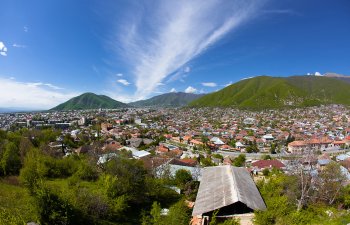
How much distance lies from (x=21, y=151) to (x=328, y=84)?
208552 mm

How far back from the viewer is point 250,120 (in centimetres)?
11638

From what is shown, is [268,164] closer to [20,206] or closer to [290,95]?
[20,206]

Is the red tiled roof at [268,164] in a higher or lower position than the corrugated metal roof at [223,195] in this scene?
lower

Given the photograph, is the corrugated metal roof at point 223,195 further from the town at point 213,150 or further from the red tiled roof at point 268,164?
the red tiled roof at point 268,164

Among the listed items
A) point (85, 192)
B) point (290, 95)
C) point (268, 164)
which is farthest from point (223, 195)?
point (290, 95)

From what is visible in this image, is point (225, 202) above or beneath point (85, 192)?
above

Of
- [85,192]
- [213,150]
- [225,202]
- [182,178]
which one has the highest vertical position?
[225,202]

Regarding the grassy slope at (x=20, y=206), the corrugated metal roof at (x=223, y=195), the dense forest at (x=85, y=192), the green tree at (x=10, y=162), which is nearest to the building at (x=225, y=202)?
the corrugated metal roof at (x=223, y=195)

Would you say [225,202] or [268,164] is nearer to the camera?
[225,202]

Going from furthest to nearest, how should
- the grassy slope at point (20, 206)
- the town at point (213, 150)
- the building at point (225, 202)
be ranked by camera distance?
1. the town at point (213, 150)
2. the building at point (225, 202)
3. the grassy slope at point (20, 206)

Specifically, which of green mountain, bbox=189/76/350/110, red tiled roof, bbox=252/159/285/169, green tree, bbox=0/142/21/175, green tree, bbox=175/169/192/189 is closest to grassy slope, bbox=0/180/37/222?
green tree, bbox=0/142/21/175

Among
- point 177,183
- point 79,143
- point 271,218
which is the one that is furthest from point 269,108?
point 271,218

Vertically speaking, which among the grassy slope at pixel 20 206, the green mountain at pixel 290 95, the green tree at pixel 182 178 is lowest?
the green tree at pixel 182 178

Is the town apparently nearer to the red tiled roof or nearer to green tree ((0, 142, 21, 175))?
the red tiled roof
